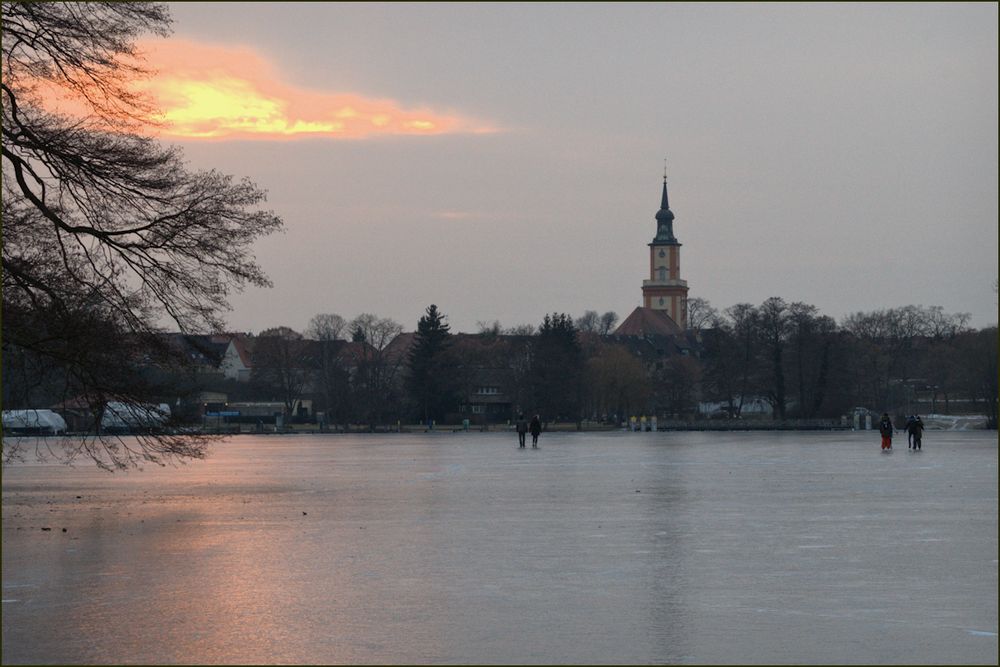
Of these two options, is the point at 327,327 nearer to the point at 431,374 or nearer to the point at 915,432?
the point at 431,374

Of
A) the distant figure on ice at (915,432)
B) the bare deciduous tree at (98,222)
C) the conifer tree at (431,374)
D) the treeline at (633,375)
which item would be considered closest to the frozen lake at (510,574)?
the bare deciduous tree at (98,222)

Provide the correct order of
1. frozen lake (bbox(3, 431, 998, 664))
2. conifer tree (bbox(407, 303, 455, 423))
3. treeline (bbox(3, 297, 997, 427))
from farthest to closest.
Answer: conifer tree (bbox(407, 303, 455, 423)), treeline (bbox(3, 297, 997, 427)), frozen lake (bbox(3, 431, 998, 664))

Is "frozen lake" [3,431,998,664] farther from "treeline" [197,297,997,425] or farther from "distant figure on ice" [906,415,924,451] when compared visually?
"treeline" [197,297,997,425]

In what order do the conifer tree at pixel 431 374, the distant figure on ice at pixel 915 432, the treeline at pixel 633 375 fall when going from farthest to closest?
the conifer tree at pixel 431 374 < the treeline at pixel 633 375 < the distant figure on ice at pixel 915 432

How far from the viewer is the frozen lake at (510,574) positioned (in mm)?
11289

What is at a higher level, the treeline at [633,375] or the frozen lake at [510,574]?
the treeline at [633,375]

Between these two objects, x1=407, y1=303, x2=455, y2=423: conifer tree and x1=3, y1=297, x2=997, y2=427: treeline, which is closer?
x1=3, y1=297, x2=997, y2=427: treeline

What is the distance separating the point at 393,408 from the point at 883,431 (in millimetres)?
77390

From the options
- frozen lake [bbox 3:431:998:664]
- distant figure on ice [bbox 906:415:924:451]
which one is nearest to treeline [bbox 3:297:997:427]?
distant figure on ice [bbox 906:415:924:451]

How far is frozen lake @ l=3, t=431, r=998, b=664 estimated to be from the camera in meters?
11.3

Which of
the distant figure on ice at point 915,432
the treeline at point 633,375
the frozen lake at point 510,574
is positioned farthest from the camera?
the treeline at point 633,375

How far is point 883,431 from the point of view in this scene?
175ft

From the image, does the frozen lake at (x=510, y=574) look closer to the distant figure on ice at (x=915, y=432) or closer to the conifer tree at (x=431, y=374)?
the distant figure on ice at (x=915, y=432)

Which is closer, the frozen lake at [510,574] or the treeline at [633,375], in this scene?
the frozen lake at [510,574]
